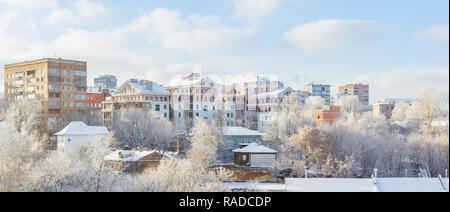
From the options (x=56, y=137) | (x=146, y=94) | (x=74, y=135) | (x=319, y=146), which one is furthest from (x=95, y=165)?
(x=146, y=94)

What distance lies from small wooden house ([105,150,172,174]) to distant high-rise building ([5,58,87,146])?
8.99 feet

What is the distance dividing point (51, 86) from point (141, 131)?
8.04ft

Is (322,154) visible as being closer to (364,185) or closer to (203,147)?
(364,185)

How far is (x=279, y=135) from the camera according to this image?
28.0 feet

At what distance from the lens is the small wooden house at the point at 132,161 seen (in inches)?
261

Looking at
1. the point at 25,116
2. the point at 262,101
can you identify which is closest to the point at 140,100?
the point at 25,116

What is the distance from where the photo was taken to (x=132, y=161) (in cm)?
681

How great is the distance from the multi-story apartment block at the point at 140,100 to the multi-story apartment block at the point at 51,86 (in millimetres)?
721

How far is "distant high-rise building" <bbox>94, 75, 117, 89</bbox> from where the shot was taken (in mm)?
10039

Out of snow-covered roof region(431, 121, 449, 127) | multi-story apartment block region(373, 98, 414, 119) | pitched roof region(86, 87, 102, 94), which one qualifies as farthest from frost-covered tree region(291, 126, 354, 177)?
multi-story apartment block region(373, 98, 414, 119)
